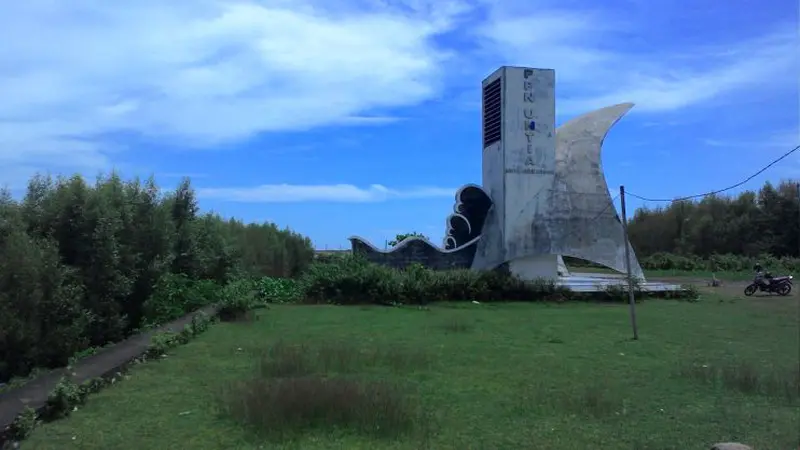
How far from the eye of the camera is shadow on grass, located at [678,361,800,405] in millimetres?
6902

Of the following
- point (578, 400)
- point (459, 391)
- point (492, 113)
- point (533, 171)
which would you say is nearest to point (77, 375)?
point (459, 391)

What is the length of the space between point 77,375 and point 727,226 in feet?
165

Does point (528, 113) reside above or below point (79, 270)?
above

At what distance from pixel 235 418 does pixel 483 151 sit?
21.2 metres

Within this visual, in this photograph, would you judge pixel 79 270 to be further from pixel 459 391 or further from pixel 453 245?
pixel 453 245

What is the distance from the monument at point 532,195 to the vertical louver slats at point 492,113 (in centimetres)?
4

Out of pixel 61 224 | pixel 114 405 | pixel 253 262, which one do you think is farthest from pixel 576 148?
pixel 114 405

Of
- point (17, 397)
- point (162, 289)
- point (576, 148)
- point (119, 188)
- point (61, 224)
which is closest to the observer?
point (17, 397)

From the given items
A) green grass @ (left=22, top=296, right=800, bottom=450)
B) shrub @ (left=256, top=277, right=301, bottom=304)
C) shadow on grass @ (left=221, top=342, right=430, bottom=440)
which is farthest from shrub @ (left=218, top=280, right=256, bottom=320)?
shadow on grass @ (left=221, top=342, right=430, bottom=440)

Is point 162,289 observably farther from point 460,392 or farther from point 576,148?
point 576,148

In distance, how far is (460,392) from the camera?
6.88 meters

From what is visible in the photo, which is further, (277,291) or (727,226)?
(727,226)

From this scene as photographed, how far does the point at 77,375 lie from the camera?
7117mm

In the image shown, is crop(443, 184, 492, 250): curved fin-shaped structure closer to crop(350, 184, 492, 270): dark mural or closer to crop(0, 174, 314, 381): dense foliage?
crop(350, 184, 492, 270): dark mural
